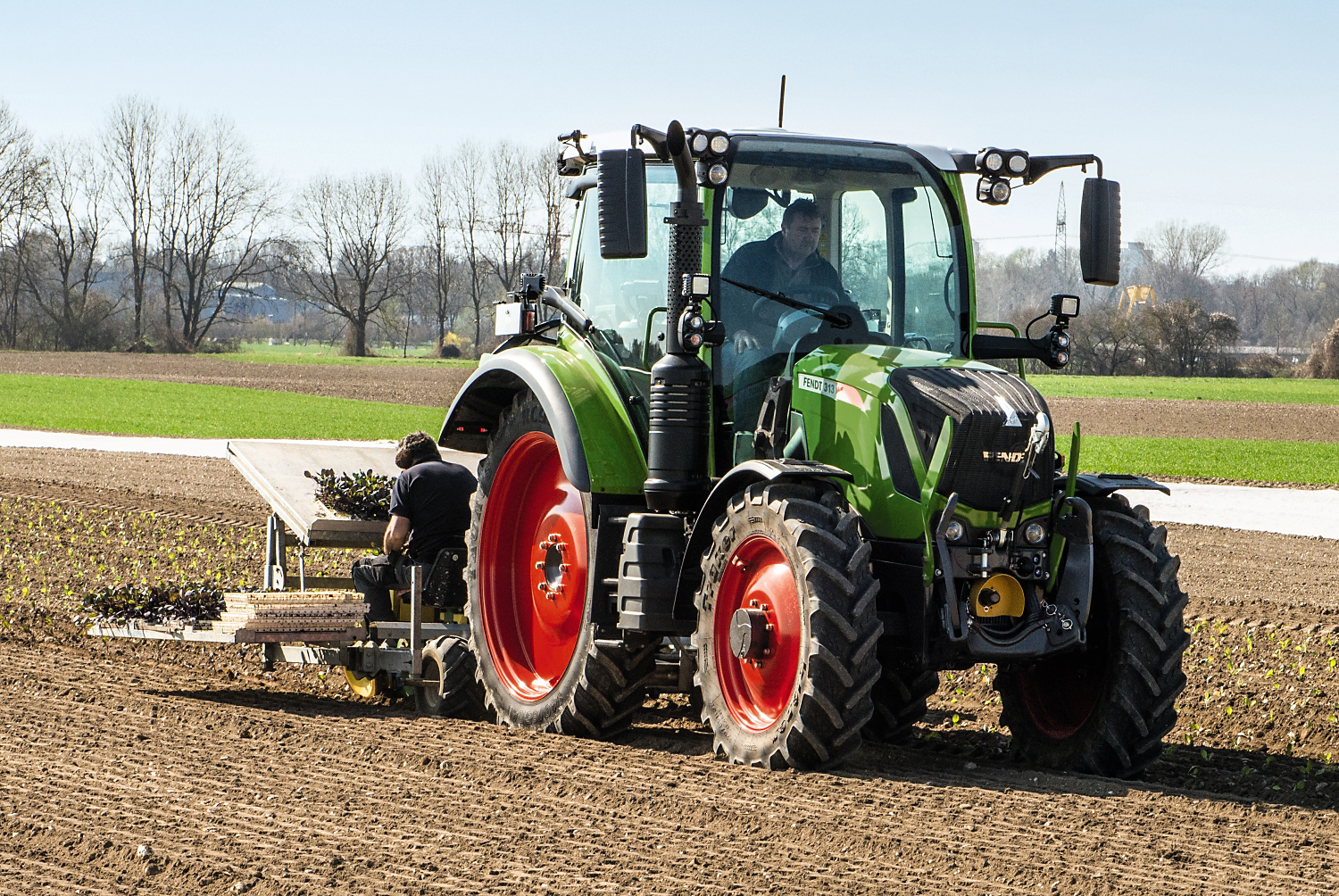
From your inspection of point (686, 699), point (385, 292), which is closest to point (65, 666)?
point (686, 699)

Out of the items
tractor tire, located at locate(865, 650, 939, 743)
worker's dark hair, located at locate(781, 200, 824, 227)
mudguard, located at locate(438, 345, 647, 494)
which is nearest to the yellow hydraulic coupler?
tractor tire, located at locate(865, 650, 939, 743)

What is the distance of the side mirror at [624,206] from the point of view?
523 centimetres

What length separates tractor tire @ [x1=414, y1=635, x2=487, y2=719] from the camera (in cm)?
712

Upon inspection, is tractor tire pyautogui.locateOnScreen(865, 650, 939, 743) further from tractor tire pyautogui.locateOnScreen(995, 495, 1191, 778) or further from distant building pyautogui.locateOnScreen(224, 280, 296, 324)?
distant building pyautogui.locateOnScreen(224, 280, 296, 324)

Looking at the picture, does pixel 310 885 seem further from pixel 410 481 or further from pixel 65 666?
pixel 65 666

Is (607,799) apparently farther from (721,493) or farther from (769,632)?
(721,493)

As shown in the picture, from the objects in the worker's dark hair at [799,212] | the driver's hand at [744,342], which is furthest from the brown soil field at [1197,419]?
the driver's hand at [744,342]

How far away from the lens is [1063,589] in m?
5.57

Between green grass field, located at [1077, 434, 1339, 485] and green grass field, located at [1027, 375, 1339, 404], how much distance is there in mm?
16710

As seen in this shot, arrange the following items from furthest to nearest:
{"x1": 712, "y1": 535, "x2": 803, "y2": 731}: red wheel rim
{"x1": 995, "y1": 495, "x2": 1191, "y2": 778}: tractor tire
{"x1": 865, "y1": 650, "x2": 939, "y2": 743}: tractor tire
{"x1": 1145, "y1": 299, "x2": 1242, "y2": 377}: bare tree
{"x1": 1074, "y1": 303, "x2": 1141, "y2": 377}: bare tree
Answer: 1. {"x1": 1145, "y1": 299, "x2": 1242, "y2": 377}: bare tree
2. {"x1": 1074, "y1": 303, "x2": 1141, "y2": 377}: bare tree
3. {"x1": 865, "y1": 650, "x2": 939, "y2": 743}: tractor tire
4. {"x1": 995, "y1": 495, "x2": 1191, "y2": 778}: tractor tire
5. {"x1": 712, "y1": 535, "x2": 803, "y2": 731}: red wheel rim

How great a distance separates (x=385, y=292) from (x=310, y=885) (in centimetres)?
7954

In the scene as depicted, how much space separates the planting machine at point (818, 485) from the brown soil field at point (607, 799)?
0.31 m

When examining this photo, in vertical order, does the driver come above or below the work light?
below

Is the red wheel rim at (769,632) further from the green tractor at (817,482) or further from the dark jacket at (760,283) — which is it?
the dark jacket at (760,283)
